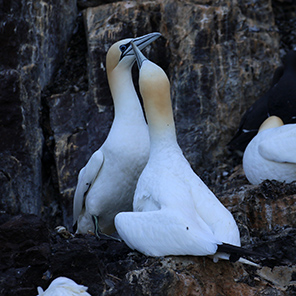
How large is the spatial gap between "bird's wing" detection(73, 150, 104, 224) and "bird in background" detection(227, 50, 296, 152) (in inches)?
87.3

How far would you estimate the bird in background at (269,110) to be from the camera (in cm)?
750

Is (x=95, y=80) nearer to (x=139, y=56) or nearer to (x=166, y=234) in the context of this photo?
(x=139, y=56)

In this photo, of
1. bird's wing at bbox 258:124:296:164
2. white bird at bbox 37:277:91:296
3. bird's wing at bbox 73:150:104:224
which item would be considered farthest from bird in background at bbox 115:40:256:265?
bird's wing at bbox 258:124:296:164

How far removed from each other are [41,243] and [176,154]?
1136 mm

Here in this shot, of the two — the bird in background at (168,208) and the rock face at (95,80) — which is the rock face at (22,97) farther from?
the bird in background at (168,208)

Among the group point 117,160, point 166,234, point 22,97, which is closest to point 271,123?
point 117,160

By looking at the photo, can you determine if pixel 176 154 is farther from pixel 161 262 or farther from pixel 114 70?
pixel 114 70

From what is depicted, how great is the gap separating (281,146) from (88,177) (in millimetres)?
1769

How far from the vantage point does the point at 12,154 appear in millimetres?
7281

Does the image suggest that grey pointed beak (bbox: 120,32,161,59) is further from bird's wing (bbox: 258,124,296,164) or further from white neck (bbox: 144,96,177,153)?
bird's wing (bbox: 258,124,296,164)

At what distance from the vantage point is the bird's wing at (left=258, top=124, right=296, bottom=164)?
6.15 metres

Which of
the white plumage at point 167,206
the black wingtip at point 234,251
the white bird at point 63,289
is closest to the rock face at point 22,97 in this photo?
the white plumage at point 167,206

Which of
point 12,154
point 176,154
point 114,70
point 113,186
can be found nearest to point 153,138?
point 176,154

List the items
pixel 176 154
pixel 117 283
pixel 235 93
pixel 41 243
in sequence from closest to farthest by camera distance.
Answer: pixel 117 283 < pixel 41 243 < pixel 176 154 < pixel 235 93
